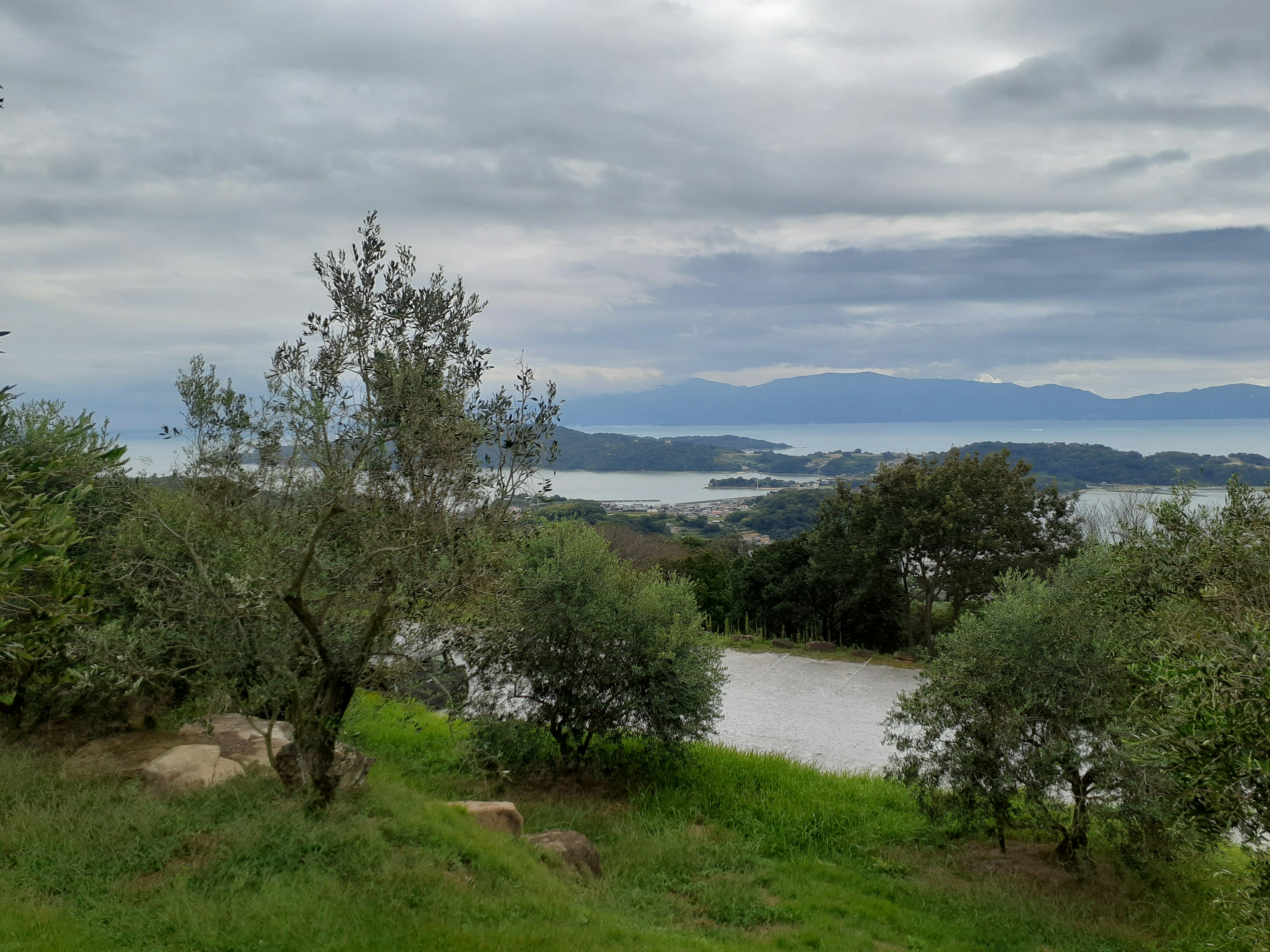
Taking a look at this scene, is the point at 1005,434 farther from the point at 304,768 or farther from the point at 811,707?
the point at 304,768

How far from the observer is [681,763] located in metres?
9.48

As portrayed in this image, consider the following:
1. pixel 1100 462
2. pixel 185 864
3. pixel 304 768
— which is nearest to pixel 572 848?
pixel 304 768

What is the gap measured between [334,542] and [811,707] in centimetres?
984

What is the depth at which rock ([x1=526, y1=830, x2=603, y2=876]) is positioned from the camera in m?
6.57

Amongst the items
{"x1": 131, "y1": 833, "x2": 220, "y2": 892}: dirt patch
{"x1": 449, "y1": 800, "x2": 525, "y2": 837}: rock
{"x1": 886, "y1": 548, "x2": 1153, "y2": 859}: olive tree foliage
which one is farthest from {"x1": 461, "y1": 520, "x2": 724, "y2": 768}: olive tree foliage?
{"x1": 131, "y1": 833, "x2": 220, "y2": 892}: dirt patch

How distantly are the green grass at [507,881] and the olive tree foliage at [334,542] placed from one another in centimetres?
83

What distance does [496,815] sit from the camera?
6.78 m

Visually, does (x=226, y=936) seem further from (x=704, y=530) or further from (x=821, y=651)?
(x=704, y=530)

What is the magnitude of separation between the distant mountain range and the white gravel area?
178 feet

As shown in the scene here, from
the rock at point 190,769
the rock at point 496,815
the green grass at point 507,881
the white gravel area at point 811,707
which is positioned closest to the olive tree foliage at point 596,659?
the green grass at point 507,881

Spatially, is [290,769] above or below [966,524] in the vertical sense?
below

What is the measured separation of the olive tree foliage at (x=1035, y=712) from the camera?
644cm

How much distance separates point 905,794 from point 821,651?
8.75 metres

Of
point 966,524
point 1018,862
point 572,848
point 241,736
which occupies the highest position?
point 966,524
